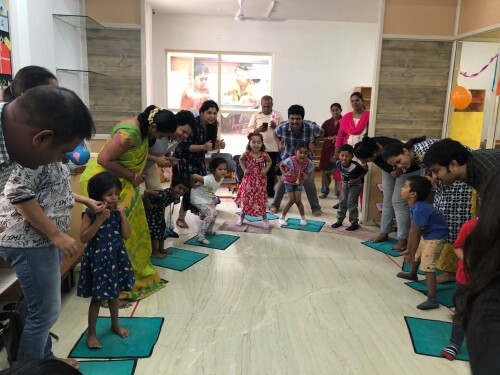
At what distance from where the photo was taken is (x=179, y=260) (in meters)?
3.51

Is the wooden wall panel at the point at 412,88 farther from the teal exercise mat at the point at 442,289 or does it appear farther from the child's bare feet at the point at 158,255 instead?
the child's bare feet at the point at 158,255

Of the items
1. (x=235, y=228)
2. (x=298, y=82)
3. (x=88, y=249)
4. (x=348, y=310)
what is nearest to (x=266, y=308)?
(x=348, y=310)

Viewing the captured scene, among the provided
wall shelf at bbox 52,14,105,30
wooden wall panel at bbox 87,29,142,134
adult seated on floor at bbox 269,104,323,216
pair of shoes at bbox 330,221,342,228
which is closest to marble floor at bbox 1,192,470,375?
pair of shoes at bbox 330,221,342,228

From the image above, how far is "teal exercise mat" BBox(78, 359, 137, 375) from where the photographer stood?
6.52 feet

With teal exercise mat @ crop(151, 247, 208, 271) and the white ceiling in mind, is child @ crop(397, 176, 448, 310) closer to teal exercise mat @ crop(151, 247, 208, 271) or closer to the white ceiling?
teal exercise mat @ crop(151, 247, 208, 271)

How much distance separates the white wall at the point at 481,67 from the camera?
4.51 metres

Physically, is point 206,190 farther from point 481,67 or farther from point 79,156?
point 481,67

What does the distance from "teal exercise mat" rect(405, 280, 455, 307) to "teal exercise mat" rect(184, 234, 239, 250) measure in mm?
1738

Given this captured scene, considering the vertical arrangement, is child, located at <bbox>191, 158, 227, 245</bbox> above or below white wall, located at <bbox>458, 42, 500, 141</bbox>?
below

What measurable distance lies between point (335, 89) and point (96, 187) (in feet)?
23.9

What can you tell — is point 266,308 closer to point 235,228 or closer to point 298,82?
point 235,228

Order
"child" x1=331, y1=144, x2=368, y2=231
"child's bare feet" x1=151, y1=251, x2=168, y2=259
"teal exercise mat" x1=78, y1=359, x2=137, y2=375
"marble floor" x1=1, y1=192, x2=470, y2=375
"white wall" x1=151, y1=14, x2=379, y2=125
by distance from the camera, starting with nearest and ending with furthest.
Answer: "teal exercise mat" x1=78, y1=359, x2=137, y2=375
"marble floor" x1=1, y1=192, x2=470, y2=375
"child's bare feet" x1=151, y1=251, x2=168, y2=259
"child" x1=331, y1=144, x2=368, y2=231
"white wall" x1=151, y1=14, x2=379, y2=125

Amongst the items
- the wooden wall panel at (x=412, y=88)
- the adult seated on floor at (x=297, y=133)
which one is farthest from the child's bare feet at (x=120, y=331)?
the wooden wall panel at (x=412, y=88)

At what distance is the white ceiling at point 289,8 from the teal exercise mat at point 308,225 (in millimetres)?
3916
